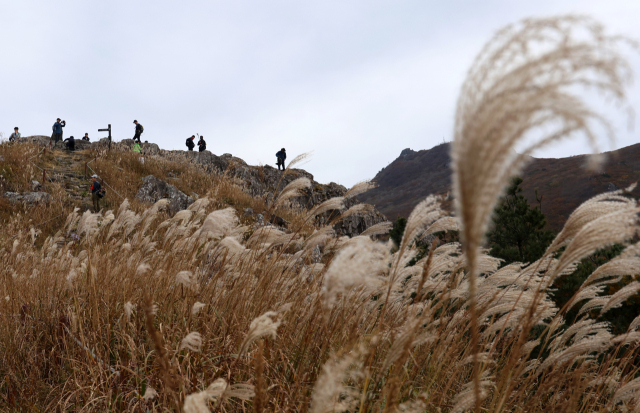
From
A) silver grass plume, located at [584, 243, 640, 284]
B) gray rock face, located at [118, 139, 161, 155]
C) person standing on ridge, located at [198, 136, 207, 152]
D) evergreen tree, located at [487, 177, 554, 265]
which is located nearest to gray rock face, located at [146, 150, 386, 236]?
gray rock face, located at [118, 139, 161, 155]

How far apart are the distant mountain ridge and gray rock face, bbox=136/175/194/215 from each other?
19059mm

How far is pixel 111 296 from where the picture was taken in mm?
3066

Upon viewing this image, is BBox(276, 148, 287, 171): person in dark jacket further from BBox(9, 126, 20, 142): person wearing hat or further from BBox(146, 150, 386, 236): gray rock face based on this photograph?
BBox(9, 126, 20, 142): person wearing hat

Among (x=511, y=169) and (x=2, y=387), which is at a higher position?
(x=511, y=169)

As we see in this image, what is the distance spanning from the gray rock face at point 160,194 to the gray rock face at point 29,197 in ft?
9.57

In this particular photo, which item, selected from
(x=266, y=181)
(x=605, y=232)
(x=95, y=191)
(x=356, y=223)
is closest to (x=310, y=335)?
(x=605, y=232)

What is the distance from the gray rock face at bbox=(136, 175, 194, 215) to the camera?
14.2m

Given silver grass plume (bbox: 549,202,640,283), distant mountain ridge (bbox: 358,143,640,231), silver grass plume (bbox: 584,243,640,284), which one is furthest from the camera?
distant mountain ridge (bbox: 358,143,640,231)

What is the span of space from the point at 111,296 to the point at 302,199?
2023cm

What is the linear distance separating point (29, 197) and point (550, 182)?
82.0m

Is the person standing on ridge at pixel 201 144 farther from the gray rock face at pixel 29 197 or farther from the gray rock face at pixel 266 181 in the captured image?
the gray rock face at pixel 29 197

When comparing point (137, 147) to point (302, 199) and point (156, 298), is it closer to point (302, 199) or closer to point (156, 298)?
point (302, 199)

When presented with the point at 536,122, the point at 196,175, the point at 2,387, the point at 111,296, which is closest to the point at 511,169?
the point at 536,122

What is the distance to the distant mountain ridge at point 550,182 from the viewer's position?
62094 millimetres
